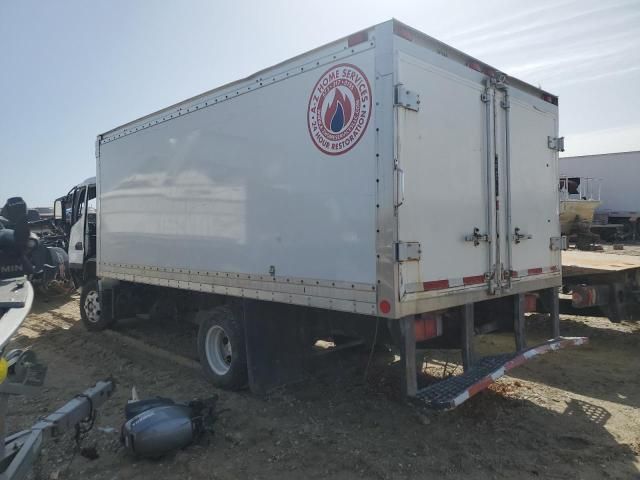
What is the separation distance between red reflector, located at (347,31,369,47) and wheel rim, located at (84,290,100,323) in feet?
20.2

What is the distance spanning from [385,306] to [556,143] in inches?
130

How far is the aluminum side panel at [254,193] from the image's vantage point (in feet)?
13.0

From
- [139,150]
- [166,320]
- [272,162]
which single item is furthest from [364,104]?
[166,320]

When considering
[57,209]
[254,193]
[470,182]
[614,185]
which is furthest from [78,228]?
[614,185]

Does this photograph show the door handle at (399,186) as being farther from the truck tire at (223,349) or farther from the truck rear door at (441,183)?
the truck tire at (223,349)

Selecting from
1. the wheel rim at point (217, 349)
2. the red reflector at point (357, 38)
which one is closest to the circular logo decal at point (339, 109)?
the red reflector at point (357, 38)

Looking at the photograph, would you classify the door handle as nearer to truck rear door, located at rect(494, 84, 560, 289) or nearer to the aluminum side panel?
the aluminum side panel

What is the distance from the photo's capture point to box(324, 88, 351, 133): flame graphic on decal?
398cm

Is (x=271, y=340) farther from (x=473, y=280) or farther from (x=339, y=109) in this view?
(x=339, y=109)

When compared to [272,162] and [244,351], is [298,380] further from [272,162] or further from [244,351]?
[272,162]

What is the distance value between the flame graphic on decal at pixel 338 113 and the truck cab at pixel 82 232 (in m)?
5.80

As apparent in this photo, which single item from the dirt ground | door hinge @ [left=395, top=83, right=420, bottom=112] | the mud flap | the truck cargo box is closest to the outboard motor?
the dirt ground

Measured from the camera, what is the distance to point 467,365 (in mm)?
4445

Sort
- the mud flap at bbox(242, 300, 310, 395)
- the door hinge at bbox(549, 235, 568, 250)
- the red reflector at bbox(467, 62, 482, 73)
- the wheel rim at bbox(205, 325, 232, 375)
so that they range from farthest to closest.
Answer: the wheel rim at bbox(205, 325, 232, 375) → the door hinge at bbox(549, 235, 568, 250) → the mud flap at bbox(242, 300, 310, 395) → the red reflector at bbox(467, 62, 482, 73)
